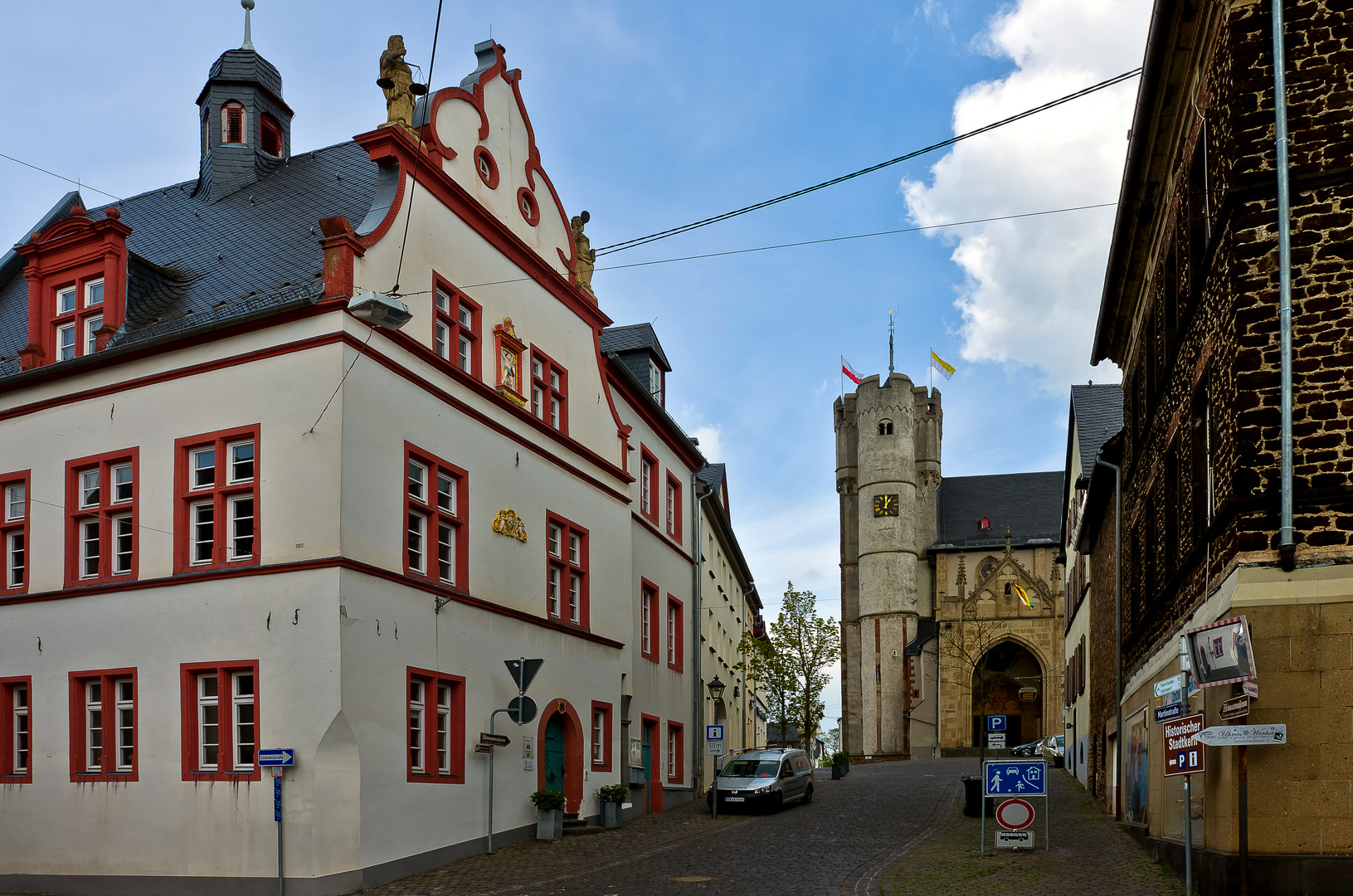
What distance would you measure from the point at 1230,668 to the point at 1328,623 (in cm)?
99

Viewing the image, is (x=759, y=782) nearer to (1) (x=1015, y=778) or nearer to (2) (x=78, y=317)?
(1) (x=1015, y=778)

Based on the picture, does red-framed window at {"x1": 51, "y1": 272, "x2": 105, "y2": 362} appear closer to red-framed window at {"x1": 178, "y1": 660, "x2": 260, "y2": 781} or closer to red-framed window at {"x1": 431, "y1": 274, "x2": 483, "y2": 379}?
red-framed window at {"x1": 431, "y1": 274, "x2": 483, "y2": 379}

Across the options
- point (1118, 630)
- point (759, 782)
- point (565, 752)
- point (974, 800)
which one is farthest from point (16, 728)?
point (1118, 630)

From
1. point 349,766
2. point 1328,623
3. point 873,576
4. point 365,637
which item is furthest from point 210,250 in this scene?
point 873,576

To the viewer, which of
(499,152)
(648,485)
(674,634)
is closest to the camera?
(499,152)

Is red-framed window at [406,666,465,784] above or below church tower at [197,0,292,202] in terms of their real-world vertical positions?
below

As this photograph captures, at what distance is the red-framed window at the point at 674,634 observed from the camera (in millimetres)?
32312

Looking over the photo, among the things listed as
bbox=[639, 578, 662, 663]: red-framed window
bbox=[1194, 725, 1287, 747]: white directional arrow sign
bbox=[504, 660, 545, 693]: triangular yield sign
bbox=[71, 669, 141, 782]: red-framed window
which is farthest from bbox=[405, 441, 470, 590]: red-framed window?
bbox=[1194, 725, 1287, 747]: white directional arrow sign

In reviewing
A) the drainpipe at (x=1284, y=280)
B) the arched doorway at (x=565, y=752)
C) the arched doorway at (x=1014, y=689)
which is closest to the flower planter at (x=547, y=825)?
the arched doorway at (x=565, y=752)

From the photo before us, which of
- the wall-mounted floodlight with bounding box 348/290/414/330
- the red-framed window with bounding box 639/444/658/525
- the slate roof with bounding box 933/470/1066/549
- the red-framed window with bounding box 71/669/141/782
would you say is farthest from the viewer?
the slate roof with bounding box 933/470/1066/549

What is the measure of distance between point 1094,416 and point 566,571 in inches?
662

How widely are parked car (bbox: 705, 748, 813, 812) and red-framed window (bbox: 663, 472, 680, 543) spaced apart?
606 cm

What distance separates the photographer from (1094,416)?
34.3 metres

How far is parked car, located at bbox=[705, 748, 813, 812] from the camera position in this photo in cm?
2819
